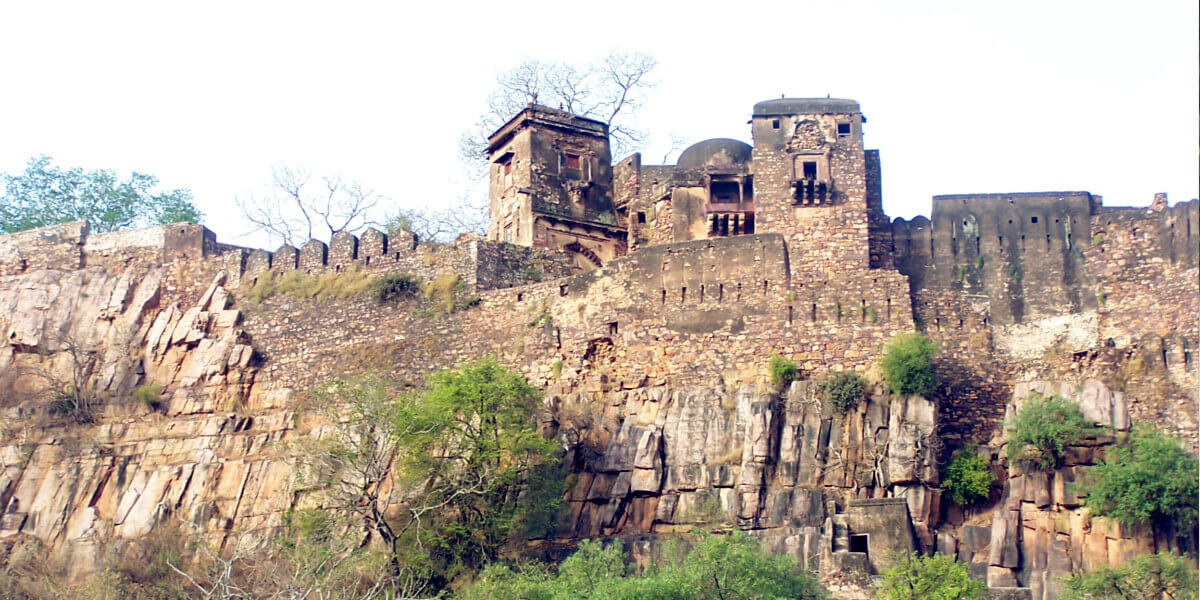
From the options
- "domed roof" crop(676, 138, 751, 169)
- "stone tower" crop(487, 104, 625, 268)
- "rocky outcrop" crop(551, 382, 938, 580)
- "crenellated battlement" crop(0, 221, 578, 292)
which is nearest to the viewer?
"rocky outcrop" crop(551, 382, 938, 580)

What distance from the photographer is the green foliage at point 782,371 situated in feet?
97.5

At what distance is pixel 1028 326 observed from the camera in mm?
30500

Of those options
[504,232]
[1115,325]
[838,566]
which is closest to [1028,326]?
[1115,325]

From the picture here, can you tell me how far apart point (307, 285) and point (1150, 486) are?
16.7m

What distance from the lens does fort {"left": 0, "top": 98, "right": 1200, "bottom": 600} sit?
28172mm

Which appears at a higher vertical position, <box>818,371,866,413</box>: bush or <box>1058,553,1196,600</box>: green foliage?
<box>818,371,866,413</box>: bush

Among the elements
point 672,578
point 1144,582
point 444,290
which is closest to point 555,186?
point 444,290

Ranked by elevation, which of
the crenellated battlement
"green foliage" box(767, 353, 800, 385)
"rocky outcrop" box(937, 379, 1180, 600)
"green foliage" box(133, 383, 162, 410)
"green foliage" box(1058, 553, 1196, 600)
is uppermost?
the crenellated battlement

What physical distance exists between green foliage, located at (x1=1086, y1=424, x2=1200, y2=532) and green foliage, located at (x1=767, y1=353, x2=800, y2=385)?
535 cm

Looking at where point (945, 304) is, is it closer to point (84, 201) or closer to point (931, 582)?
point (931, 582)

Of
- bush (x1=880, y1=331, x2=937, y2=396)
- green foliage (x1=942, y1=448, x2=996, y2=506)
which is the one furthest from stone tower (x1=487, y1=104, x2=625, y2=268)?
green foliage (x1=942, y1=448, x2=996, y2=506)

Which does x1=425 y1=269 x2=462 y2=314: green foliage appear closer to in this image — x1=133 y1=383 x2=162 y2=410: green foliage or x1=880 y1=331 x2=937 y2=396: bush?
x1=133 y1=383 x2=162 y2=410: green foliage

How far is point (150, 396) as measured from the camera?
3353 cm

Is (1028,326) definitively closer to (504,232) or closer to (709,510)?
(709,510)
